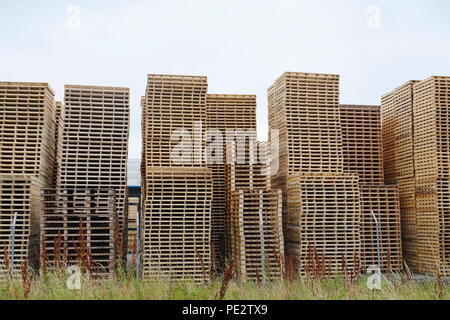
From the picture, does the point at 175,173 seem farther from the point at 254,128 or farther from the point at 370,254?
the point at 370,254

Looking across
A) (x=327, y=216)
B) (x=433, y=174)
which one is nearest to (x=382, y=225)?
(x=433, y=174)

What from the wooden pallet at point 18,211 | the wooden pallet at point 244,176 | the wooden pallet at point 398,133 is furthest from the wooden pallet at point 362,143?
the wooden pallet at point 18,211

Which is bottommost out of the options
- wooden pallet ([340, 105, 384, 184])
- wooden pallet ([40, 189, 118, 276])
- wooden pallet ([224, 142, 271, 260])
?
wooden pallet ([40, 189, 118, 276])

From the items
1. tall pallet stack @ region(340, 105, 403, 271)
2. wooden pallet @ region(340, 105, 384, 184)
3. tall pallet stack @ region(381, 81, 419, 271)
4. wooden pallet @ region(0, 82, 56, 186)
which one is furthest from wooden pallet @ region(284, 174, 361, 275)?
wooden pallet @ region(0, 82, 56, 186)

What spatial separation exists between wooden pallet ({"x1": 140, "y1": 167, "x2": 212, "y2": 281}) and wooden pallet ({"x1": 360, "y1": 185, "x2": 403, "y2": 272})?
4.99 m

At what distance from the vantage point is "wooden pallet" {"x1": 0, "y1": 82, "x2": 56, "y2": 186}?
37.0 ft

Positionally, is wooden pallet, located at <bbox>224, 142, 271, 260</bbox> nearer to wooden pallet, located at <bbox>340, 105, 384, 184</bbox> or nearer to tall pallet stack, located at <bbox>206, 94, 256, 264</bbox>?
tall pallet stack, located at <bbox>206, 94, 256, 264</bbox>

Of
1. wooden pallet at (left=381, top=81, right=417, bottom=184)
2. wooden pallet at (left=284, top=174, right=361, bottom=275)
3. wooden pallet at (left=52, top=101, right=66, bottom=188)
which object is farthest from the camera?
wooden pallet at (left=381, top=81, right=417, bottom=184)

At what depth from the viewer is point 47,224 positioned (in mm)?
9766

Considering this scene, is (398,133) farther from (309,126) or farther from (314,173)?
(314,173)

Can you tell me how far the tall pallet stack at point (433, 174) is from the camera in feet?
Result: 41.1
